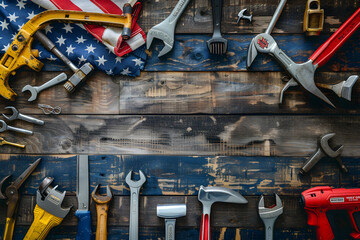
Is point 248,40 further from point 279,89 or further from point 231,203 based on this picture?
point 231,203

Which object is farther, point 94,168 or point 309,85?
point 94,168

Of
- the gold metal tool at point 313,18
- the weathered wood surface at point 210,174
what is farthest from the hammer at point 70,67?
the gold metal tool at point 313,18

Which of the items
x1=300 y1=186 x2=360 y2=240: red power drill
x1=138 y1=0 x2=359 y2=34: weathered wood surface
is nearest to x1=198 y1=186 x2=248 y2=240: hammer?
x1=300 y1=186 x2=360 y2=240: red power drill

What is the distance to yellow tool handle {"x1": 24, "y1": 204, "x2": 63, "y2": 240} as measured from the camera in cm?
123

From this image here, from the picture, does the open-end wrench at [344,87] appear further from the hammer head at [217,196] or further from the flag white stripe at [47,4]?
the flag white stripe at [47,4]

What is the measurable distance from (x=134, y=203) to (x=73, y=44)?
923 mm

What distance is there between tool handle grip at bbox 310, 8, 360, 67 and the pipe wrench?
1.53 metres

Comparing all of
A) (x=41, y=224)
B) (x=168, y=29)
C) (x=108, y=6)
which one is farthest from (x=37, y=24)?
(x=41, y=224)

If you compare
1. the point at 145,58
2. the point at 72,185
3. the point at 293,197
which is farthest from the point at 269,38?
the point at 72,185

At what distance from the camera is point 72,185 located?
4.32 ft

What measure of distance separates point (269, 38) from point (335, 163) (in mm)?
766

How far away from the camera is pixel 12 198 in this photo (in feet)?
4.18

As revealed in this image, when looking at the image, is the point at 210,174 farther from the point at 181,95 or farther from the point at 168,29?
the point at 168,29

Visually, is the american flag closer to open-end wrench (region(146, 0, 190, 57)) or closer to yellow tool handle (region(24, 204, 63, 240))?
open-end wrench (region(146, 0, 190, 57))
